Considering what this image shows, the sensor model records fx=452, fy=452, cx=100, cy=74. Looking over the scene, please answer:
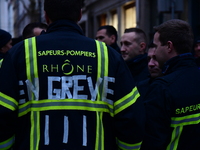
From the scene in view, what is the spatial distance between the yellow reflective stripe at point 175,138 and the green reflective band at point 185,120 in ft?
0.11

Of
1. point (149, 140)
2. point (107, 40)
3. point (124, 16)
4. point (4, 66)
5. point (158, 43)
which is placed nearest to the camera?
point (4, 66)

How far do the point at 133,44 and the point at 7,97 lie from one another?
3.70m

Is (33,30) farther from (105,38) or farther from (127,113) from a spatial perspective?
(127,113)

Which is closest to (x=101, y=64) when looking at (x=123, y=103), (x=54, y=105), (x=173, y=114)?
(x=123, y=103)

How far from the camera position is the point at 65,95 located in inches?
113

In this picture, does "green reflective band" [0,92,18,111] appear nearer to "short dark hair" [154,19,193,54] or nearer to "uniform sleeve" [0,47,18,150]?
"uniform sleeve" [0,47,18,150]

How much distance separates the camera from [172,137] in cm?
329

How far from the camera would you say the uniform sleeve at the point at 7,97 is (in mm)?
2803

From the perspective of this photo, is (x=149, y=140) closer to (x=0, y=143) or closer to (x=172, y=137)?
(x=172, y=137)

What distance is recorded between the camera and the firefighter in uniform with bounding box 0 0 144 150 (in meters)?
2.84

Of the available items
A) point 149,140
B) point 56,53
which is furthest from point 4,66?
point 149,140

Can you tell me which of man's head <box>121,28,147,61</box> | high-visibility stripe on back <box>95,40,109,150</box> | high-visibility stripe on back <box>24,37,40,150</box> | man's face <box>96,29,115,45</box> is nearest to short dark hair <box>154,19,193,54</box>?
high-visibility stripe on back <box>95,40,109,150</box>

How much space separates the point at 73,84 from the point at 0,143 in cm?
60

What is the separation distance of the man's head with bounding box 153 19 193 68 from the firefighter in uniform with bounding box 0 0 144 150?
69 cm
